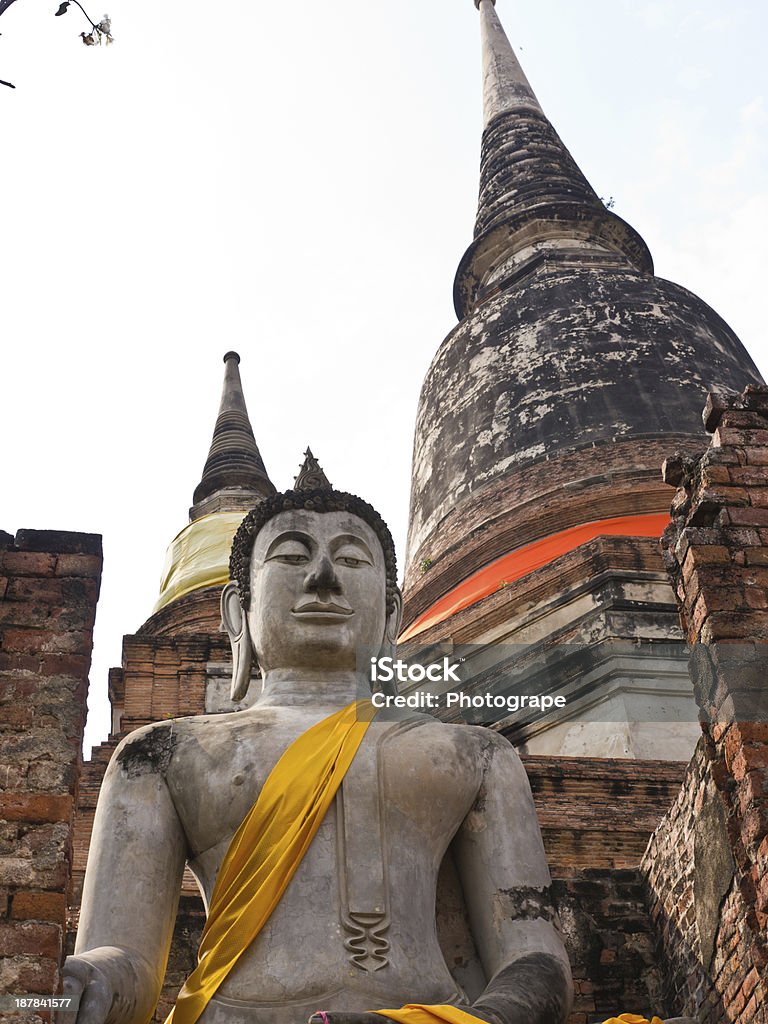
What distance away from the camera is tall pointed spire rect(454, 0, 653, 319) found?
18172mm

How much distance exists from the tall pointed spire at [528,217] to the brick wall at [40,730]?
1245 centimetres

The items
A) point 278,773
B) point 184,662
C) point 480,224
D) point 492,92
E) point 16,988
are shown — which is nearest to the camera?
point 16,988

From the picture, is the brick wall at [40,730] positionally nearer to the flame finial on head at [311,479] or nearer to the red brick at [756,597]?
the flame finial on head at [311,479]

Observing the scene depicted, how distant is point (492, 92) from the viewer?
77.0ft

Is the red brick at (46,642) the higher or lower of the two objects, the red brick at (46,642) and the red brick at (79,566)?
the lower

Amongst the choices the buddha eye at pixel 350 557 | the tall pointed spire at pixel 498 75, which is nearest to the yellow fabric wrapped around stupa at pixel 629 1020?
the buddha eye at pixel 350 557

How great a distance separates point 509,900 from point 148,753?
136 cm

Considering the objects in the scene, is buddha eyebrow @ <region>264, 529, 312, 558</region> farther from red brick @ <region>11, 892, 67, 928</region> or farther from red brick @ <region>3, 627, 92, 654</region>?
red brick @ <region>11, 892, 67, 928</region>

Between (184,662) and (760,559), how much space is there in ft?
23.6

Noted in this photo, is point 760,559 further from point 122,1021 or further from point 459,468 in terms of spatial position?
point 459,468

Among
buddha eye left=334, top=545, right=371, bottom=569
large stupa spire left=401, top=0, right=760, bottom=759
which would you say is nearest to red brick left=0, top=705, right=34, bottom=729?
buddha eye left=334, top=545, right=371, bottom=569

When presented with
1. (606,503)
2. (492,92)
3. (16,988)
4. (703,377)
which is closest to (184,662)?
(606,503)

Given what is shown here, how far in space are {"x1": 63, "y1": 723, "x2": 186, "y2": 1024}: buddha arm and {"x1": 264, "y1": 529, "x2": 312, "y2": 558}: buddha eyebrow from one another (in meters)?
0.93

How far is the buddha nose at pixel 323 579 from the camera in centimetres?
596
